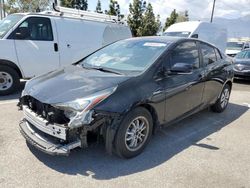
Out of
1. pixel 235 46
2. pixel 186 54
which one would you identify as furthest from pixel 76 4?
pixel 186 54

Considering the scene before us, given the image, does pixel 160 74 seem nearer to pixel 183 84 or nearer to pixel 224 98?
pixel 183 84

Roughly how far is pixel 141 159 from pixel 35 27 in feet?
16.1

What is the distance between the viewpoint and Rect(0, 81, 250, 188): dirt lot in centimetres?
321

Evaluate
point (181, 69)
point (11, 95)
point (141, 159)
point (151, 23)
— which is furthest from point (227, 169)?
point (151, 23)

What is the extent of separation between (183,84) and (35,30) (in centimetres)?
446

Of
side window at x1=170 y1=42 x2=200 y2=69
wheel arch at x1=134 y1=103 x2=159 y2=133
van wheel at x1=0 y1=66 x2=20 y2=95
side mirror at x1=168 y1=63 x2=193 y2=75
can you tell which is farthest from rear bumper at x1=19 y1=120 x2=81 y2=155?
van wheel at x1=0 y1=66 x2=20 y2=95

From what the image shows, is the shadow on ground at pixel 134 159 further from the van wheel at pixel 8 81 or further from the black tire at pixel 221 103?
the van wheel at pixel 8 81

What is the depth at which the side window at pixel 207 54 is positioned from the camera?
5.20 meters

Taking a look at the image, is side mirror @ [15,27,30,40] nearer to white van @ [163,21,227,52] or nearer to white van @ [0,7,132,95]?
white van @ [0,7,132,95]

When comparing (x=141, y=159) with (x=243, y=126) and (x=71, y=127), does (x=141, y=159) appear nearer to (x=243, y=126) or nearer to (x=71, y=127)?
(x=71, y=127)

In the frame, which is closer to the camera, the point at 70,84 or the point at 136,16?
the point at 70,84

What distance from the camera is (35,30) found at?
23.4 ft

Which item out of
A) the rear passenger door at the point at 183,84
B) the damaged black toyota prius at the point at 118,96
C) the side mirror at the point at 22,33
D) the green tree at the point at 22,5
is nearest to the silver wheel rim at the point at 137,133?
the damaged black toyota prius at the point at 118,96

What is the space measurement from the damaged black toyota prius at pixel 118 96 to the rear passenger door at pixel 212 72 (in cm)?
4
